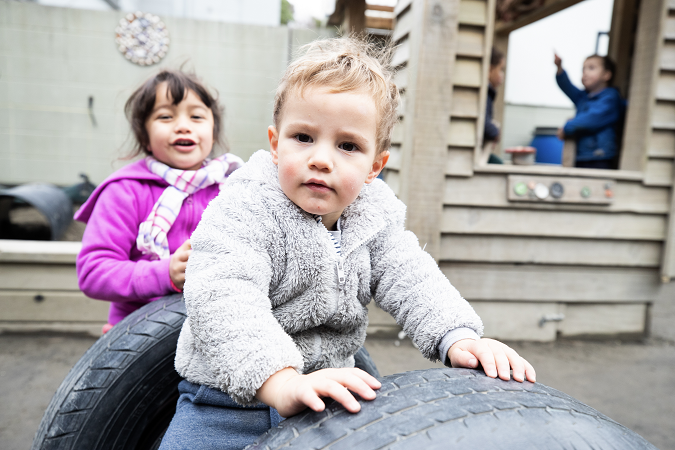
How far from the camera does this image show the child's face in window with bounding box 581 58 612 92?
385 cm

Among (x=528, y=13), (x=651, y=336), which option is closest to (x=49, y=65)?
(x=528, y=13)

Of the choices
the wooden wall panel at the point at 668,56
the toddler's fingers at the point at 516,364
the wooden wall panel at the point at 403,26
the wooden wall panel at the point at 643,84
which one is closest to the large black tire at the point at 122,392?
the toddler's fingers at the point at 516,364

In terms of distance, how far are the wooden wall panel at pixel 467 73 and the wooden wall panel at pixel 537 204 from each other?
651mm

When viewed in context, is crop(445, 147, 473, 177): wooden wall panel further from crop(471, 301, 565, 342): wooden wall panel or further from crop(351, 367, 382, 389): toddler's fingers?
crop(351, 367, 382, 389): toddler's fingers

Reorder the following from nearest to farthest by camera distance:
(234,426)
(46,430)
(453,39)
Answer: (234,426) → (46,430) → (453,39)

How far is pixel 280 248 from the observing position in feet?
3.34

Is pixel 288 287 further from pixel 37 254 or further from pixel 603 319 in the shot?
pixel 603 319

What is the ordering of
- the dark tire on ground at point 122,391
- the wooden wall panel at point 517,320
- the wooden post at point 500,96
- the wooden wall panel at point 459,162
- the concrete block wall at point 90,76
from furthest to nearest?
the concrete block wall at point 90,76 → the wooden post at point 500,96 → the wooden wall panel at point 517,320 → the wooden wall panel at point 459,162 → the dark tire on ground at point 122,391

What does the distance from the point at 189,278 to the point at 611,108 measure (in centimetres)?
388

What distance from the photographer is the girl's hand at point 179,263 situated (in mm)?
1403

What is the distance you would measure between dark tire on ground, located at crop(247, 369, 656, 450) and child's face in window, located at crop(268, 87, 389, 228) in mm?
411

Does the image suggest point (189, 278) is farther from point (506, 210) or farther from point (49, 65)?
point (49, 65)

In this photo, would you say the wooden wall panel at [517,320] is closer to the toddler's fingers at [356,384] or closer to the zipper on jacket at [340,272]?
the zipper on jacket at [340,272]

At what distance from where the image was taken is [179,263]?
1.41 metres
